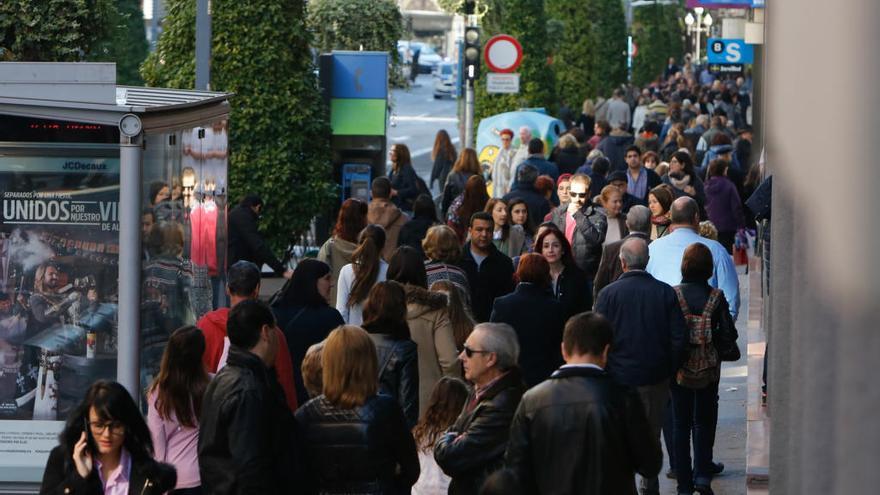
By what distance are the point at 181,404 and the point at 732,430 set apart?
6.31m

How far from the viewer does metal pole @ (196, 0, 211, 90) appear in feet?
53.1

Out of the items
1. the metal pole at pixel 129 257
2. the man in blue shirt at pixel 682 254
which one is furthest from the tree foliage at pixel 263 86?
the metal pole at pixel 129 257

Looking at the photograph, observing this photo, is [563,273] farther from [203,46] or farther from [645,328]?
[203,46]

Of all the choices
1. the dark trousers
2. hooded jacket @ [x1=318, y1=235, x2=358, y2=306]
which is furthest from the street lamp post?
the dark trousers

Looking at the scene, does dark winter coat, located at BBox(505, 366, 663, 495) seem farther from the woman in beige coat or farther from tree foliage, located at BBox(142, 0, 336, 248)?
tree foliage, located at BBox(142, 0, 336, 248)

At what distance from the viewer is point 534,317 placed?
32.2 ft

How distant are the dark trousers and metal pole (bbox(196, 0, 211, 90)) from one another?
Answer: 7.30m

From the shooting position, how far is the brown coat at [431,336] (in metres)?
9.56

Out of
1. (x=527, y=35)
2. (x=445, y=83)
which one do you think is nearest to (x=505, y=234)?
(x=527, y=35)

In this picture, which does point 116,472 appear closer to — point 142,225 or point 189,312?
point 142,225

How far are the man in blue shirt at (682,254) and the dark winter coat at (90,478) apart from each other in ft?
18.2

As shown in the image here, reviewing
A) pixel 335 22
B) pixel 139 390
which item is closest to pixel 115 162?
pixel 139 390

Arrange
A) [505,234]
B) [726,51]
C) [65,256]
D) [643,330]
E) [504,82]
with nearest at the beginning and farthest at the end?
[65,256] < [643,330] < [505,234] < [504,82] < [726,51]

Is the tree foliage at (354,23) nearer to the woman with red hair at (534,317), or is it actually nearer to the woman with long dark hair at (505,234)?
the woman with long dark hair at (505,234)
